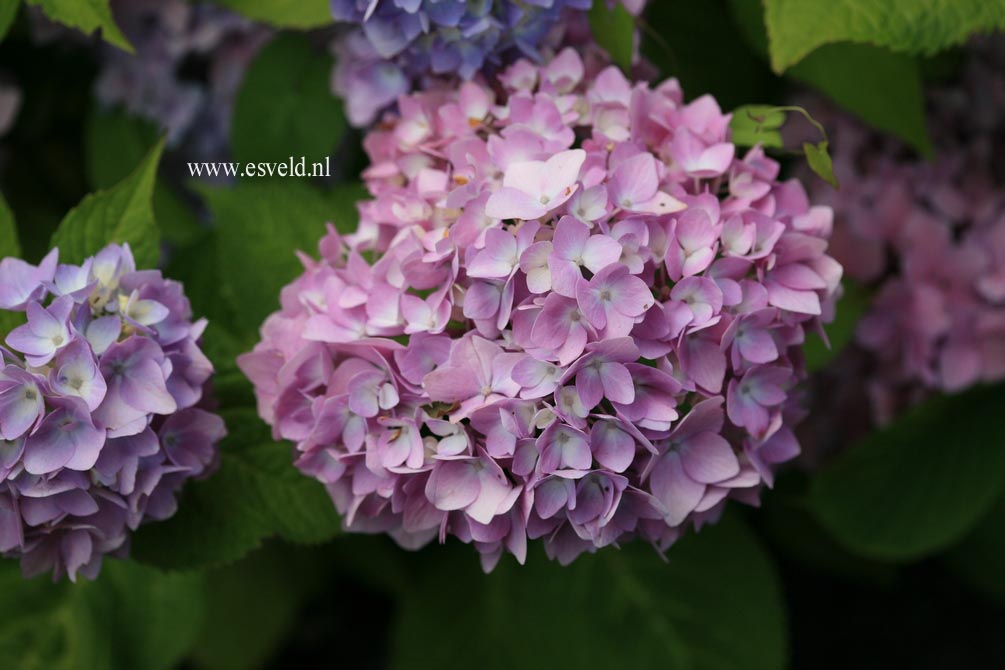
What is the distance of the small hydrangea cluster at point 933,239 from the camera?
2.92ft

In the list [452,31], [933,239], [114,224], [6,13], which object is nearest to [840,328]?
[933,239]

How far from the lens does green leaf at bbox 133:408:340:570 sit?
675 millimetres

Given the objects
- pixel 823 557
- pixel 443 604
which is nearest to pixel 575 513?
pixel 443 604

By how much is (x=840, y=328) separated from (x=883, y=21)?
29 cm

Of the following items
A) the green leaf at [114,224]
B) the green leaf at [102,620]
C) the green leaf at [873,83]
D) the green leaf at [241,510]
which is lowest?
the green leaf at [102,620]

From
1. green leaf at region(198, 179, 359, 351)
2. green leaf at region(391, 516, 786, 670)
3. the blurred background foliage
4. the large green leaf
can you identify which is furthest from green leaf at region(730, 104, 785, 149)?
green leaf at region(391, 516, 786, 670)

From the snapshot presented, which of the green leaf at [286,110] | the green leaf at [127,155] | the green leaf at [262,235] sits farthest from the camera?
the green leaf at [127,155]

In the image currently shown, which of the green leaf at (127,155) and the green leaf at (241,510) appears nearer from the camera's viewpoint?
the green leaf at (241,510)

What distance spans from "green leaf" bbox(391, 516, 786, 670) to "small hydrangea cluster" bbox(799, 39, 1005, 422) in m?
0.20

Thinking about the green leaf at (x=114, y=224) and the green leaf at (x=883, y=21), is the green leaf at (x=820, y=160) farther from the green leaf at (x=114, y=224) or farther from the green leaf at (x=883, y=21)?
the green leaf at (x=114, y=224)

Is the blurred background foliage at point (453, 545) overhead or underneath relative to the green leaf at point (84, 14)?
underneath

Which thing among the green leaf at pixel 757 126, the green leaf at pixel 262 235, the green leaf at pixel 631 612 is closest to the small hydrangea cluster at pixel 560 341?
the green leaf at pixel 757 126

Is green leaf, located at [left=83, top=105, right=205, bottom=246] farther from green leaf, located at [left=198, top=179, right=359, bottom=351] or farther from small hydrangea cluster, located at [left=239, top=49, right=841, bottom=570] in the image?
small hydrangea cluster, located at [left=239, top=49, right=841, bottom=570]

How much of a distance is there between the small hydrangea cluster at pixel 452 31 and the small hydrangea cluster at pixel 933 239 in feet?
1.16
